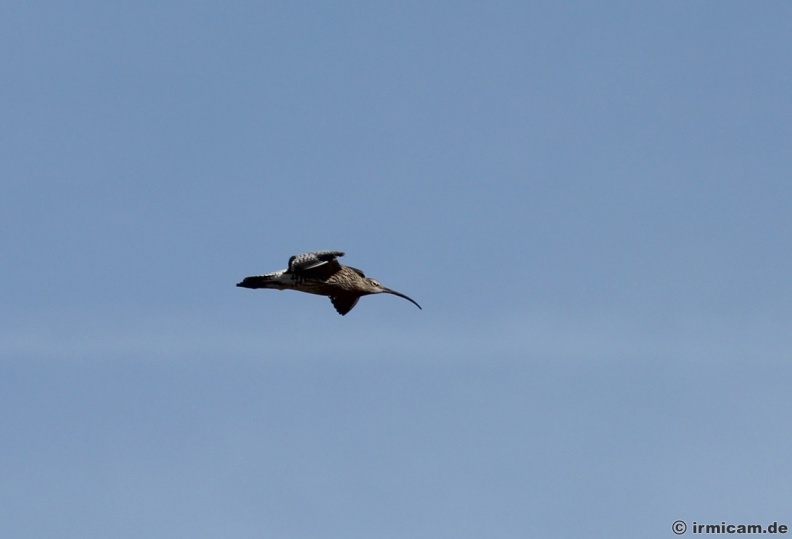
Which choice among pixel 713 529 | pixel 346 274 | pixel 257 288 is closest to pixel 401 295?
pixel 346 274

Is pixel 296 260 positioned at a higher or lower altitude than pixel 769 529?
higher

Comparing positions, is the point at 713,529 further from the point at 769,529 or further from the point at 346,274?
the point at 346,274

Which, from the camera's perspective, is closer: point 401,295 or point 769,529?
point 769,529

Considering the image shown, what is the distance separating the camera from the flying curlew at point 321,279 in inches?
1575

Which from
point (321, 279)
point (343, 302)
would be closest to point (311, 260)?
point (321, 279)

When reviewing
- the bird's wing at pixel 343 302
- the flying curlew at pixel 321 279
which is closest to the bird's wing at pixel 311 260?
the flying curlew at pixel 321 279

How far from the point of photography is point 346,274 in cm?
4284

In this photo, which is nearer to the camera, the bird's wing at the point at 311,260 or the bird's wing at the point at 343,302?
the bird's wing at the point at 311,260

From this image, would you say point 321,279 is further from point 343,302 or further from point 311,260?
point 343,302

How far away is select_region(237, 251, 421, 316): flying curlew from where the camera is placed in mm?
40000

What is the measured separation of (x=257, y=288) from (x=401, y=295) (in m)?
6.68

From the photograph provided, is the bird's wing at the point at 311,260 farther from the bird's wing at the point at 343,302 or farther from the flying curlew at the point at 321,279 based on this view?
the bird's wing at the point at 343,302

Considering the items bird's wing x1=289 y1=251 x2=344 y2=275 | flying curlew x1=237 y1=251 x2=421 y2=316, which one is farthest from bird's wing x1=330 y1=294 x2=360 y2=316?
bird's wing x1=289 y1=251 x2=344 y2=275

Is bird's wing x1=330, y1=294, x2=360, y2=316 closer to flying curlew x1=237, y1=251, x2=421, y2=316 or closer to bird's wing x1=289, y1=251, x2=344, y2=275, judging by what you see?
flying curlew x1=237, y1=251, x2=421, y2=316
